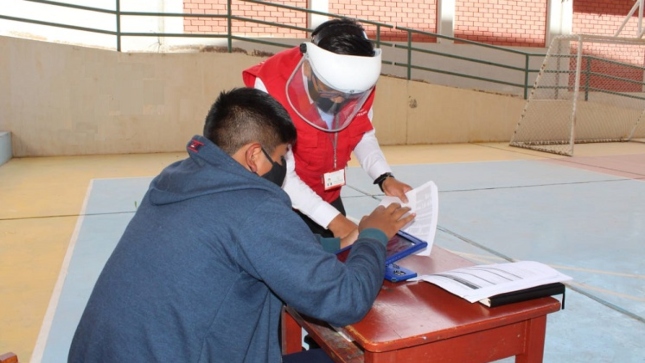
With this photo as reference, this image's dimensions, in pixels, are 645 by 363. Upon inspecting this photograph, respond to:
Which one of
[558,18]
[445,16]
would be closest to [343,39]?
[445,16]

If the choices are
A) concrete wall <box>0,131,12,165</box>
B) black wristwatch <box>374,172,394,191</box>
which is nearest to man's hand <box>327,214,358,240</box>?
black wristwatch <box>374,172,394,191</box>

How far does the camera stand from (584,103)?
38.0 ft

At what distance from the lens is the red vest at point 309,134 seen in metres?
2.23

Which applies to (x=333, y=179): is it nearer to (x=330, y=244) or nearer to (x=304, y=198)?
(x=304, y=198)

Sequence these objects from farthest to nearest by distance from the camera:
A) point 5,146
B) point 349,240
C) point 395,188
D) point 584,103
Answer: point 584,103 < point 5,146 < point 395,188 < point 349,240

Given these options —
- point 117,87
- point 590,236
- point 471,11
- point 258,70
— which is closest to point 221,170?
point 258,70

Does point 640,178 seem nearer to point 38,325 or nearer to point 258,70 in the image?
point 258,70

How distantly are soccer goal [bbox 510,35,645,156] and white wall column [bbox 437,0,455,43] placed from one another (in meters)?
1.97

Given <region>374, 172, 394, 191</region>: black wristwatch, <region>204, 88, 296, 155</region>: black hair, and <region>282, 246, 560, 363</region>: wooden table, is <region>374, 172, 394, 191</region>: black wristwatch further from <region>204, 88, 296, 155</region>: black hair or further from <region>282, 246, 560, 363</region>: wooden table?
<region>204, 88, 296, 155</region>: black hair

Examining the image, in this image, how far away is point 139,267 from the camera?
4.13 feet

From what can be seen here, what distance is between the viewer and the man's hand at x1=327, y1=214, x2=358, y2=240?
2.15 metres

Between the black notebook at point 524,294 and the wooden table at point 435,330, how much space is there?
0.01 metres

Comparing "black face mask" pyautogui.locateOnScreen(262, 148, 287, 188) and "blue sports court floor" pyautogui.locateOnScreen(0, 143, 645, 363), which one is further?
"blue sports court floor" pyautogui.locateOnScreen(0, 143, 645, 363)

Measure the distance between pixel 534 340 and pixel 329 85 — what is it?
39.0 inches
